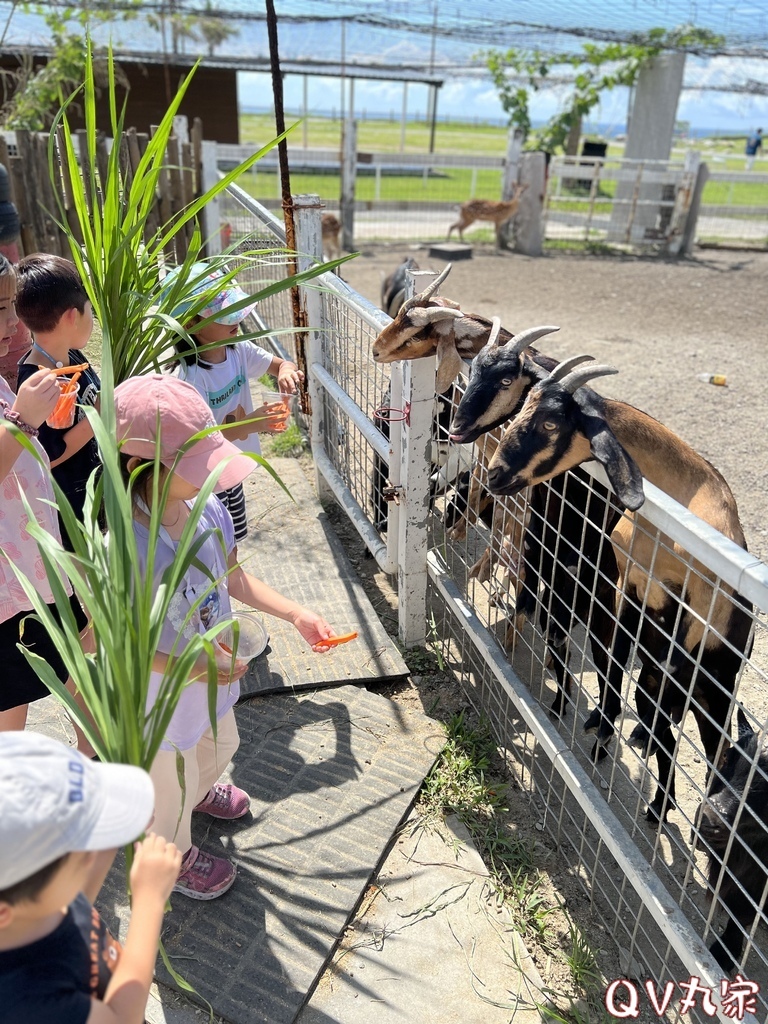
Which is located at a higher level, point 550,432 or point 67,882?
point 550,432

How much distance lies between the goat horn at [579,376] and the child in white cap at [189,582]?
89 centimetres

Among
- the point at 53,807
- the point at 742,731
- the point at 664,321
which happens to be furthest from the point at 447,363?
the point at 664,321

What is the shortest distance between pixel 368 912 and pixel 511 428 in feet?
4.82

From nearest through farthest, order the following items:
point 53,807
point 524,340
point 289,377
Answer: point 53,807
point 524,340
point 289,377

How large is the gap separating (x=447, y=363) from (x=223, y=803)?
1.72m

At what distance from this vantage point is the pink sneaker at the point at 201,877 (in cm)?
227

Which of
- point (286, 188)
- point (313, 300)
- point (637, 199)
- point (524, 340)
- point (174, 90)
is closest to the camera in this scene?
point (524, 340)

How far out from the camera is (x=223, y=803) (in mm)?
2516

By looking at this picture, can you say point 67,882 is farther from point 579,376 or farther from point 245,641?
point 579,376

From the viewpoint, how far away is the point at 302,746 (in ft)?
9.45

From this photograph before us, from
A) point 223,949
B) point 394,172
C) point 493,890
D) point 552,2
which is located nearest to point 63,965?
point 223,949

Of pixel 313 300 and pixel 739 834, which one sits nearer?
pixel 739 834

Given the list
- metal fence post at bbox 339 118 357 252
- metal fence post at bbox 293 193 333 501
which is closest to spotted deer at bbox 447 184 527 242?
metal fence post at bbox 339 118 357 252

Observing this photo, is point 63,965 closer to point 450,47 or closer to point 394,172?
point 394,172
